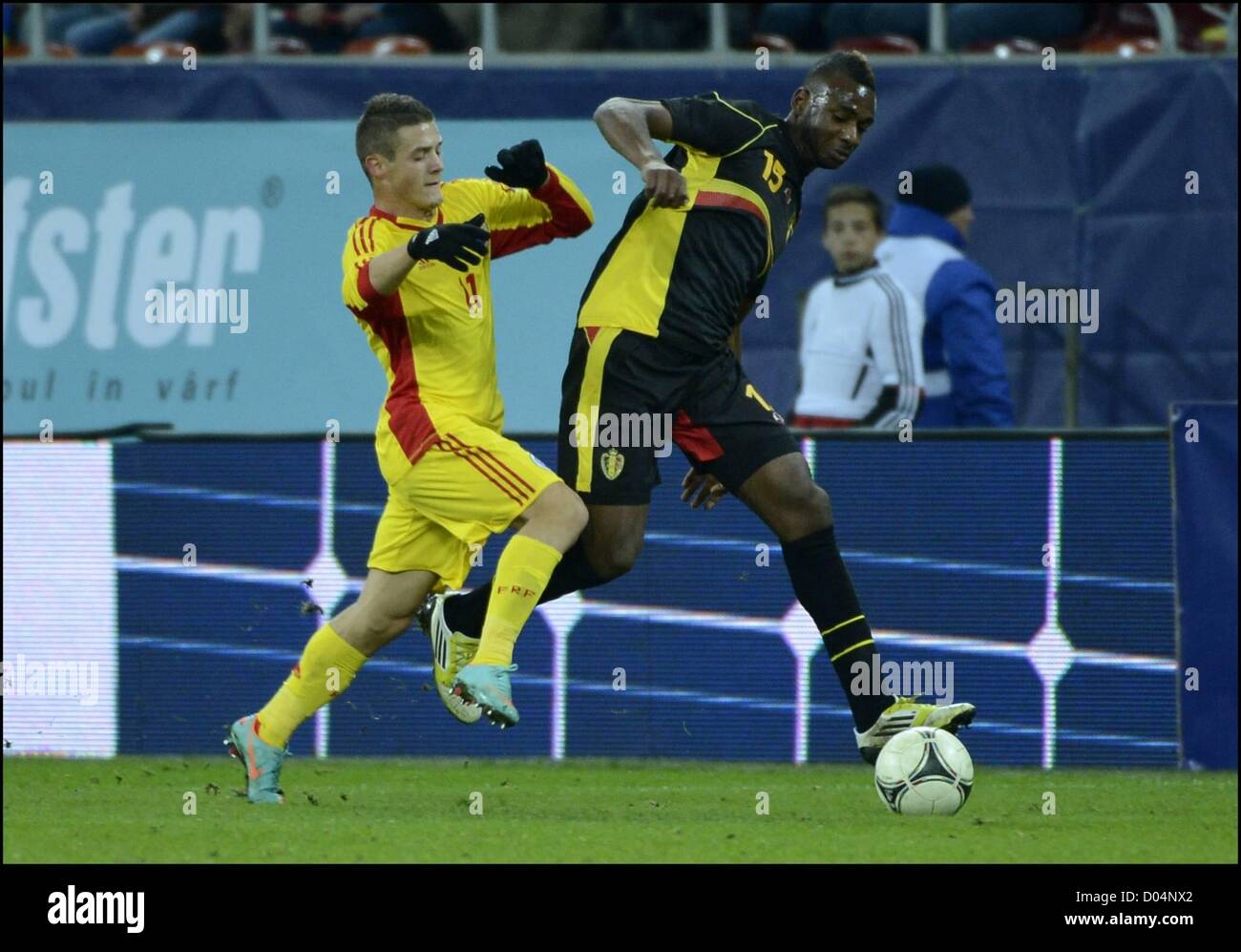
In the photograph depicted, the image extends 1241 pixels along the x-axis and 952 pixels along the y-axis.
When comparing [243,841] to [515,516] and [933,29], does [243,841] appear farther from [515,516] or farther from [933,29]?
[933,29]

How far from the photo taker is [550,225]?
6.24 metres

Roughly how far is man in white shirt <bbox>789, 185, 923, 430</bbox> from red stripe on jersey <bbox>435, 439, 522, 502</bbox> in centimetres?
263

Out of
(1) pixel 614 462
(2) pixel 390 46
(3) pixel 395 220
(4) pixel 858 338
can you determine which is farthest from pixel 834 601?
(2) pixel 390 46

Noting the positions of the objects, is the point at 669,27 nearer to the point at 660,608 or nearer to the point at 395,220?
the point at 660,608

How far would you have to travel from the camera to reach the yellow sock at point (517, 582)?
228 inches

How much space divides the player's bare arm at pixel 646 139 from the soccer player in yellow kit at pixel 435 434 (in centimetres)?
24

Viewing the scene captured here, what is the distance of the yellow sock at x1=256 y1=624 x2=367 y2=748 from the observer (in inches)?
240

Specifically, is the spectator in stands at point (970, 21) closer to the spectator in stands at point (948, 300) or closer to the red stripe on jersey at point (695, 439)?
the spectator in stands at point (948, 300)

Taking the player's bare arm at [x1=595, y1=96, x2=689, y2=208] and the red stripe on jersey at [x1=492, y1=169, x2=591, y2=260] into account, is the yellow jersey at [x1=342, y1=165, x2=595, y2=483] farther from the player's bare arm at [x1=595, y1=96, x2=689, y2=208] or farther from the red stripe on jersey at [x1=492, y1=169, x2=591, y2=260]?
the player's bare arm at [x1=595, y1=96, x2=689, y2=208]

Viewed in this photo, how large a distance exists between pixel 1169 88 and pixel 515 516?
17.6 feet

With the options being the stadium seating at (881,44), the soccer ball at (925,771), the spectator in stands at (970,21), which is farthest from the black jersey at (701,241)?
the spectator in stands at (970,21)

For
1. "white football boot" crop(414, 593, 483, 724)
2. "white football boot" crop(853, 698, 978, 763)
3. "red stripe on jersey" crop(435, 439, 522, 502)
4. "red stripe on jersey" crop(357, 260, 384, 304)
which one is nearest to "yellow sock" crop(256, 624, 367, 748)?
"white football boot" crop(414, 593, 483, 724)

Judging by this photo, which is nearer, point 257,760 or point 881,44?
point 257,760

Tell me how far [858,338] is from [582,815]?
2785 mm
